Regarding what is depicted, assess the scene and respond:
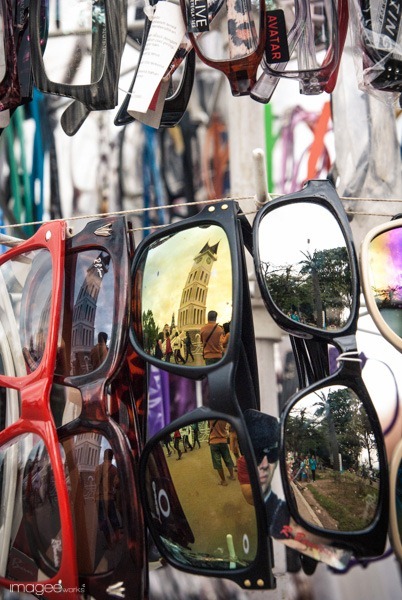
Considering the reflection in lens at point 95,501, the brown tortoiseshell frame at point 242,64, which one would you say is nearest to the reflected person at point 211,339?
the reflection in lens at point 95,501

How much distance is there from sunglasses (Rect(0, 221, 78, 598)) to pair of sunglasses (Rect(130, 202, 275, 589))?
7 centimetres

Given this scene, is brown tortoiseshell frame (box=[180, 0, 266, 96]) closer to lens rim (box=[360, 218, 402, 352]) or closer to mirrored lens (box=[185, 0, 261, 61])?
mirrored lens (box=[185, 0, 261, 61])

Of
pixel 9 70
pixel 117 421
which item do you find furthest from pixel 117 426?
pixel 9 70

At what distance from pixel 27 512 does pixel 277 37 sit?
1.56ft

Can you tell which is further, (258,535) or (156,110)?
(156,110)

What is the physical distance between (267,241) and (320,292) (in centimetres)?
6

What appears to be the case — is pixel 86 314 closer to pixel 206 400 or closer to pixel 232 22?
pixel 206 400

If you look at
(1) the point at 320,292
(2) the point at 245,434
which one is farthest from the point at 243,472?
(1) the point at 320,292

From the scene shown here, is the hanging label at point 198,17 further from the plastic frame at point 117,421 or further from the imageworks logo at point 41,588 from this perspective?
the imageworks logo at point 41,588

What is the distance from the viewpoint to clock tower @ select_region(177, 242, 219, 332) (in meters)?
0.59

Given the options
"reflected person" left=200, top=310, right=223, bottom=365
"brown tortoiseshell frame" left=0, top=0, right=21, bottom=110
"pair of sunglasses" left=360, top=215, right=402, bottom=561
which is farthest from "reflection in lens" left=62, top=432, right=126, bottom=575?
"brown tortoiseshell frame" left=0, top=0, right=21, bottom=110

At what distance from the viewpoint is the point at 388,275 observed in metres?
0.58

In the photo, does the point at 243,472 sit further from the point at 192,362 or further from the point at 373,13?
the point at 373,13

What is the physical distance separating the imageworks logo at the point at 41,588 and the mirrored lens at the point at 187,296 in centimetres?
20
